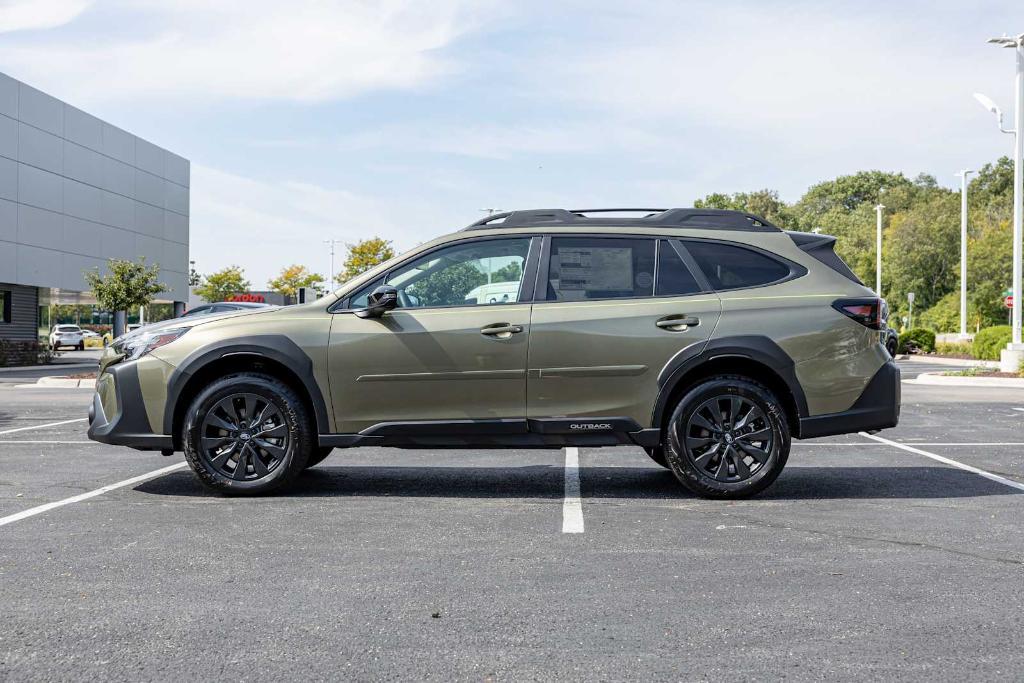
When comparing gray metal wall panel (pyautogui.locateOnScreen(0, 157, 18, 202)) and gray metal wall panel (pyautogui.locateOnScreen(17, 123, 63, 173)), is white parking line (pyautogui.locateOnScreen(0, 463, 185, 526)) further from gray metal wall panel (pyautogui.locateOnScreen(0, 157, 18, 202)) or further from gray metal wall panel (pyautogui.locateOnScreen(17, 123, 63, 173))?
gray metal wall panel (pyautogui.locateOnScreen(17, 123, 63, 173))

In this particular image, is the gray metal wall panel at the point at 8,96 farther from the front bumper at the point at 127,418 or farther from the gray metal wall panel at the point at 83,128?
the front bumper at the point at 127,418

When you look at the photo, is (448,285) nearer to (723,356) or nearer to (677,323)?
(677,323)

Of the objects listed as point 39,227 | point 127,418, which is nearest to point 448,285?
point 127,418

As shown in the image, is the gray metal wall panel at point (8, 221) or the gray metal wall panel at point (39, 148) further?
the gray metal wall panel at point (39, 148)

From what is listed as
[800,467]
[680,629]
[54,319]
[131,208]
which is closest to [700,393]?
[800,467]

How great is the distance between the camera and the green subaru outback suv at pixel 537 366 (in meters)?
6.98

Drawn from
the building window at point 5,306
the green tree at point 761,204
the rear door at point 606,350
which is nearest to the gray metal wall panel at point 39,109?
the building window at point 5,306

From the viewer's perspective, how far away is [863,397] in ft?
23.4

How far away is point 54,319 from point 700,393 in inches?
4003

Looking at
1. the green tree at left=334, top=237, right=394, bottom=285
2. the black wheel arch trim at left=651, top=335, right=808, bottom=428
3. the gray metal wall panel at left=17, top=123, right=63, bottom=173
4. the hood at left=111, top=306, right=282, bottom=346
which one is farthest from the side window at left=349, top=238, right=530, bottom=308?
the green tree at left=334, top=237, right=394, bottom=285

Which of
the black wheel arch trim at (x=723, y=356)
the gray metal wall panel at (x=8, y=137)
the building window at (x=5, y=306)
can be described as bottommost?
the black wheel arch trim at (x=723, y=356)

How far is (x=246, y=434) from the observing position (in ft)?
23.2

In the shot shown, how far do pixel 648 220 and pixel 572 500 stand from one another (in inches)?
82.1

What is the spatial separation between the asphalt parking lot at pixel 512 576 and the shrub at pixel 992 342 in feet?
98.2
